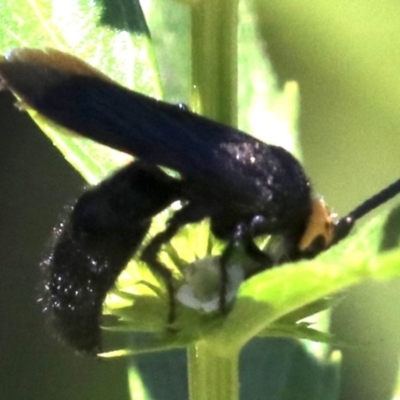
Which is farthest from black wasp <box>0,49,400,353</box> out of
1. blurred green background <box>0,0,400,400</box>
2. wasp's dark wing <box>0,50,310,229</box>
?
blurred green background <box>0,0,400,400</box>

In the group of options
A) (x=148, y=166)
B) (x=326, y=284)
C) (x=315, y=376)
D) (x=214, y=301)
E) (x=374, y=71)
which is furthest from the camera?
(x=374, y=71)

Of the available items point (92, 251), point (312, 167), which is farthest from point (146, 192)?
point (312, 167)

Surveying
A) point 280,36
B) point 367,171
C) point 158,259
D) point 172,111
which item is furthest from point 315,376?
point 280,36

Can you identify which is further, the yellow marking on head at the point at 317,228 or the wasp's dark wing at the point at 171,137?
the yellow marking on head at the point at 317,228

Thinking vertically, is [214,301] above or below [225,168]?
below

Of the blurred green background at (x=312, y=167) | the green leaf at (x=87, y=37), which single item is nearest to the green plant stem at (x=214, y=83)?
the green leaf at (x=87, y=37)

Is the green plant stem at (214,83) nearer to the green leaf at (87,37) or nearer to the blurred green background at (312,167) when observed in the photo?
the green leaf at (87,37)

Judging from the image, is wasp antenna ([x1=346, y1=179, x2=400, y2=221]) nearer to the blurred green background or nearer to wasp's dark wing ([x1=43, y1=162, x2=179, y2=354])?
wasp's dark wing ([x1=43, y1=162, x2=179, y2=354])

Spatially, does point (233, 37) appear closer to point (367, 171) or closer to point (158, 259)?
point (158, 259)

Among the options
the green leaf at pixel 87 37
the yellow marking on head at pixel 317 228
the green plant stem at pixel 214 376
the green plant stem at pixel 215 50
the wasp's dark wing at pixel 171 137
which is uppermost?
the green leaf at pixel 87 37
